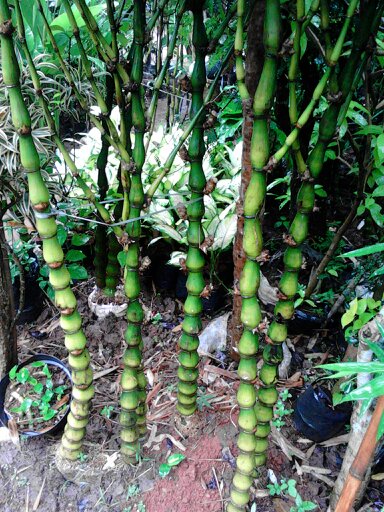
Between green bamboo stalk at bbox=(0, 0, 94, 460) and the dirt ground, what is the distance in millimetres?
111

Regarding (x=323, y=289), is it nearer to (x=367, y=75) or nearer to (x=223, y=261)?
(x=223, y=261)

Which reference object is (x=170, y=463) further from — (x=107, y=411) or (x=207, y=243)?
(x=207, y=243)

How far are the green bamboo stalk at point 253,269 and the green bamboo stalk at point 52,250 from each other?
0.44m

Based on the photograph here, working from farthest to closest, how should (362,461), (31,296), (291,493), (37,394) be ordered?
1. (31,296)
2. (37,394)
3. (291,493)
4. (362,461)

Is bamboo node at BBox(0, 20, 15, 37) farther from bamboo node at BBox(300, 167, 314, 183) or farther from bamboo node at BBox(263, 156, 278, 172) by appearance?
bamboo node at BBox(300, 167, 314, 183)

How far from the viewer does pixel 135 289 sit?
4.30 ft

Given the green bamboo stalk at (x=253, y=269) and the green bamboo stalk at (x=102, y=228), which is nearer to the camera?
the green bamboo stalk at (x=253, y=269)

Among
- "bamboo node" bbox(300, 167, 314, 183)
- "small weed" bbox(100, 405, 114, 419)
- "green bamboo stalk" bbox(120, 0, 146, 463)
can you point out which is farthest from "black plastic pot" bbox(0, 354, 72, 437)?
"bamboo node" bbox(300, 167, 314, 183)

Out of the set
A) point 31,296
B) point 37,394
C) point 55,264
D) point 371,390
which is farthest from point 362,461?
point 31,296

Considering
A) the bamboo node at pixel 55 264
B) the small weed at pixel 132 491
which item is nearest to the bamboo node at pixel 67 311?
the bamboo node at pixel 55 264

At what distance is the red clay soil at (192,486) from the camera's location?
1.49 metres

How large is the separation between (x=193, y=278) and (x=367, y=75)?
2.90 ft

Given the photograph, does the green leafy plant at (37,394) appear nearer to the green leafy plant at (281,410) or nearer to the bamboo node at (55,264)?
the bamboo node at (55,264)

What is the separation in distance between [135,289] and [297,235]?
0.44 meters
